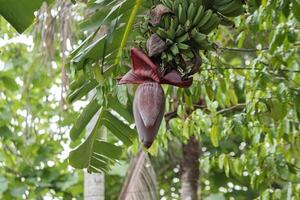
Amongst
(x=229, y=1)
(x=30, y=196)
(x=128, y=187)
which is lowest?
(x=30, y=196)

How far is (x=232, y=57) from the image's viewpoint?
5406 millimetres

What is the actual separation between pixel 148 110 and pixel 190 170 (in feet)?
8.81

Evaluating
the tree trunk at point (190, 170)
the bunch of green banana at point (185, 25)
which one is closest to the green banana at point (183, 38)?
the bunch of green banana at point (185, 25)

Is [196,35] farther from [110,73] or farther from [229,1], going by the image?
[110,73]

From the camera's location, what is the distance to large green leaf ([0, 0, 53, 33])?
172 cm

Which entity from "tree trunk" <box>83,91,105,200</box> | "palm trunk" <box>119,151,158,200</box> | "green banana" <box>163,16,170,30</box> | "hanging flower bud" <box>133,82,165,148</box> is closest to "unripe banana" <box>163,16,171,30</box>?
"green banana" <box>163,16,170,30</box>

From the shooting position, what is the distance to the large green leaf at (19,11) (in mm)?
1723

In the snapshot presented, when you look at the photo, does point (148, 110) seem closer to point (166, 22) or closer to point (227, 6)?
point (166, 22)

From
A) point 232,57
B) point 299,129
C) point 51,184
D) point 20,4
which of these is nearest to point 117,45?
point 20,4

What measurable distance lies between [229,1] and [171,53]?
0.23m

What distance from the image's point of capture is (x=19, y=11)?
1.73 m

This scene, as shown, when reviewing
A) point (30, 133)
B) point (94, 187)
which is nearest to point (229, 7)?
point (94, 187)

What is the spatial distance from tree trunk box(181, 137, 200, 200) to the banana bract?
2.49m

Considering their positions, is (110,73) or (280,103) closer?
(110,73)
